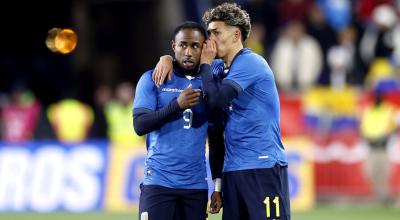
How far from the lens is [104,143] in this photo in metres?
16.2

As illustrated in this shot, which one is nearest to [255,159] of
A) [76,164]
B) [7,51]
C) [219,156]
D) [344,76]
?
[219,156]

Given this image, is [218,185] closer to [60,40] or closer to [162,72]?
[162,72]

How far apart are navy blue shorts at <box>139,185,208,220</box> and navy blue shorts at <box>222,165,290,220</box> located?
20 cm

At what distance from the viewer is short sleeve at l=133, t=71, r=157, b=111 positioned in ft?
24.7

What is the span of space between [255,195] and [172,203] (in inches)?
25.1

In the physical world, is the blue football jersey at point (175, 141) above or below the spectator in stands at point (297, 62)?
below

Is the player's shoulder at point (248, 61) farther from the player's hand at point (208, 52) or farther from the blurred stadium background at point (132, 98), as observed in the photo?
the blurred stadium background at point (132, 98)

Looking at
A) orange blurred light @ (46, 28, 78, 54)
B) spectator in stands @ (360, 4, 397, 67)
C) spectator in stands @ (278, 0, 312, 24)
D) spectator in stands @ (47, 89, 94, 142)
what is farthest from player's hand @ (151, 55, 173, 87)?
spectator in stands @ (278, 0, 312, 24)

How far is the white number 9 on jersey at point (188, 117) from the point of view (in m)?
7.58

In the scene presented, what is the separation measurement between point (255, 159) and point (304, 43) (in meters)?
11.4

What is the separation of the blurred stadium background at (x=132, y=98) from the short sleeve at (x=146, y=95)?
280 inches

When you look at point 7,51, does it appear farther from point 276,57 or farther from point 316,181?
point 316,181

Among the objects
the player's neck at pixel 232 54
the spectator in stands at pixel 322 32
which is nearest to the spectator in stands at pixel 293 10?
the spectator in stands at pixel 322 32

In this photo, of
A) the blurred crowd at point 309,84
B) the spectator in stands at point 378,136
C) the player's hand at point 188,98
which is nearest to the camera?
the player's hand at point 188,98
